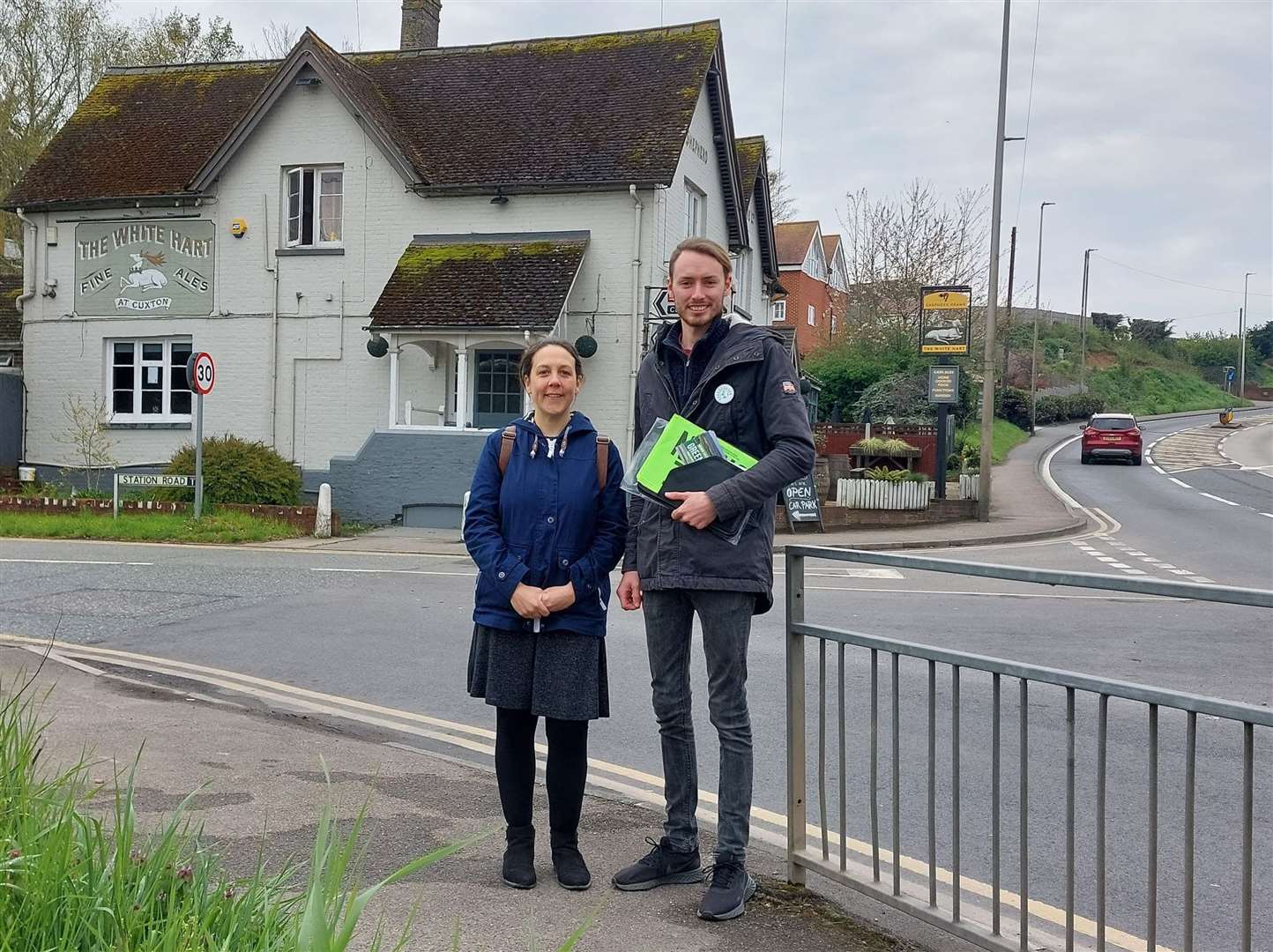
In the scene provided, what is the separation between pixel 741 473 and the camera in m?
3.83

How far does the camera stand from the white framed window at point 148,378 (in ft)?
80.3

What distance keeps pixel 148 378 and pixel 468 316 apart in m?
8.05

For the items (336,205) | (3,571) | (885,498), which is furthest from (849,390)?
(3,571)

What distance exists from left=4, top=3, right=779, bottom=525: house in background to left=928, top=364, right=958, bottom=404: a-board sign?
5.78 m

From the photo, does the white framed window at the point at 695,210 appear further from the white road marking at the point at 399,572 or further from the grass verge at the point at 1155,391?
the grass verge at the point at 1155,391

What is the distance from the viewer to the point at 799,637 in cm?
406

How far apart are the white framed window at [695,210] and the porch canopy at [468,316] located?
3083 mm

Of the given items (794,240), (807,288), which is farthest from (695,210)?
(807,288)

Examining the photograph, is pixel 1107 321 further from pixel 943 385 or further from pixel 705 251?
pixel 705 251

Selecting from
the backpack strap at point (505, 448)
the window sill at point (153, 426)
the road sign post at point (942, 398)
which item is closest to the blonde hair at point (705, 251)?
the backpack strap at point (505, 448)

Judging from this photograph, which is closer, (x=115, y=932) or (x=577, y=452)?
(x=115, y=932)

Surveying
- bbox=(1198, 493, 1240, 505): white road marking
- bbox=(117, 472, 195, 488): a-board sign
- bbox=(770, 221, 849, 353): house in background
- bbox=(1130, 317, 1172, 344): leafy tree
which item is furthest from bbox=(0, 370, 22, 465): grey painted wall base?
bbox=(1130, 317, 1172, 344): leafy tree

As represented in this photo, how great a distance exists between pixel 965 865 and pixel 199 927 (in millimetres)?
2958

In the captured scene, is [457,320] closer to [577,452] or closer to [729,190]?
[729,190]
